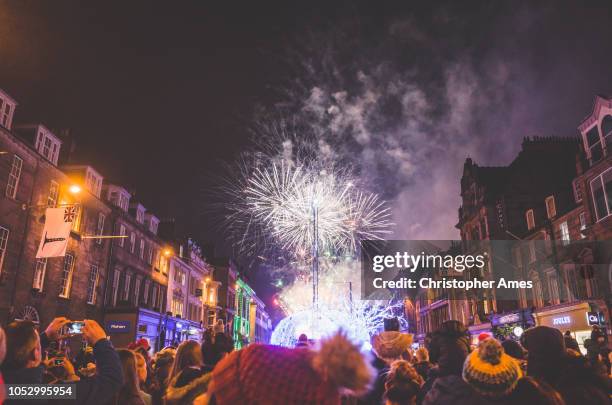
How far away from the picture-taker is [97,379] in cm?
316

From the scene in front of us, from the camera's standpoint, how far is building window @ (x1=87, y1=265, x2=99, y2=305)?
27.3 meters

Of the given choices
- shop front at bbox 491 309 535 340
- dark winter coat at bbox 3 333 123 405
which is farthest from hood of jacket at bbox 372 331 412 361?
shop front at bbox 491 309 535 340

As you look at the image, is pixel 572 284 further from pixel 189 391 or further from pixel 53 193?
pixel 53 193

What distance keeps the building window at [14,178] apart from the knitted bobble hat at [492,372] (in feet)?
72.5

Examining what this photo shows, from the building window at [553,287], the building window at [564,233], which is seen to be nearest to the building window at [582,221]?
the building window at [564,233]

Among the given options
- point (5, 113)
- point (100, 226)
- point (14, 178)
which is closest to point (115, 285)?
point (100, 226)

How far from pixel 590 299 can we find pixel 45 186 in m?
30.4

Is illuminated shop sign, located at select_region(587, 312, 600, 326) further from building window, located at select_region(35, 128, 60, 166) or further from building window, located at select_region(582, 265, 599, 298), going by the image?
building window, located at select_region(35, 128, 60, 166)

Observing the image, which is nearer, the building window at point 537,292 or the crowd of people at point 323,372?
the crowd of people at point 323,372

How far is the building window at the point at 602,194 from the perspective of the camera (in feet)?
74.9

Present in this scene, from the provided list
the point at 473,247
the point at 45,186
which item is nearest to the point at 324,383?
the point at 45,186

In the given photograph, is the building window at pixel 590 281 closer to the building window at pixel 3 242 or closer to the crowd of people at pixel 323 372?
the crowd of people at pixel 323 372

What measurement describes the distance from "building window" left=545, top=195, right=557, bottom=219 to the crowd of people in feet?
100.0

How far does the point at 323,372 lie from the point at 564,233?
32.6m
